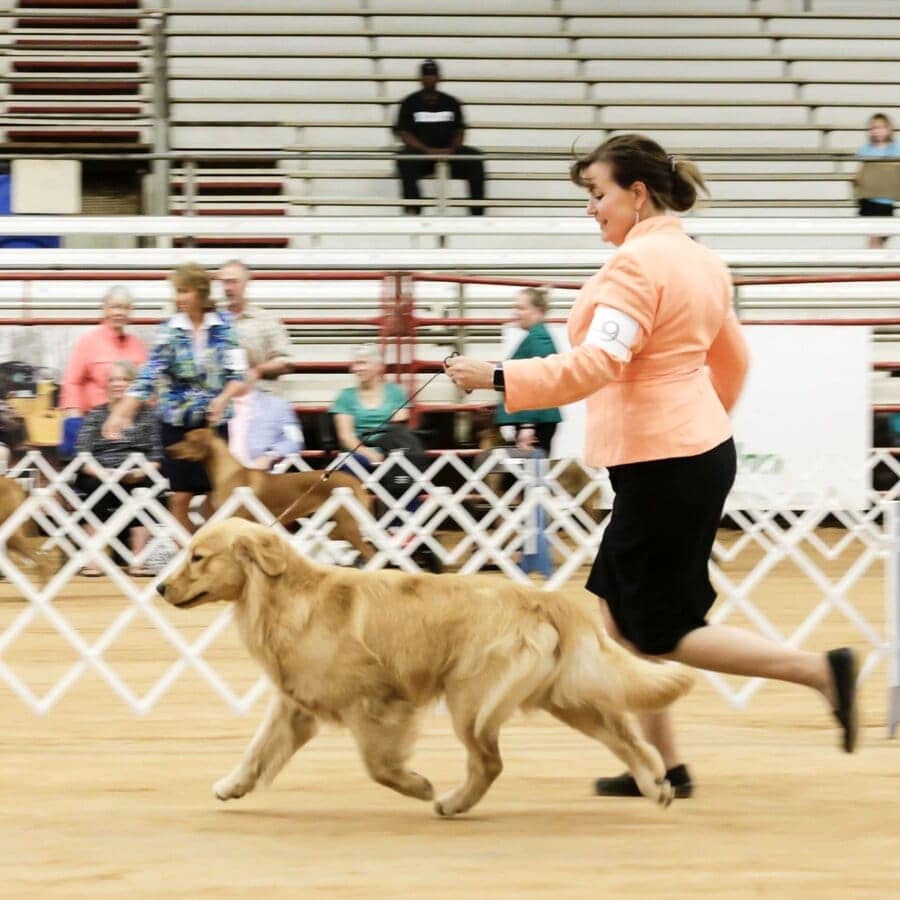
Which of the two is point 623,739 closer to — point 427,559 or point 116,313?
point 427,559

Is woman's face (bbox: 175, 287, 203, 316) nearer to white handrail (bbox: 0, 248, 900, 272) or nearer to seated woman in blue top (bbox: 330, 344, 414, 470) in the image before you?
seated woman in blue top (bbox: 330, 344, 414, 470)

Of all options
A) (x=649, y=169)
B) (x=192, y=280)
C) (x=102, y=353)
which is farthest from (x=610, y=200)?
(x=102, y=353)

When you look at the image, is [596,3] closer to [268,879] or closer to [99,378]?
[99,378]

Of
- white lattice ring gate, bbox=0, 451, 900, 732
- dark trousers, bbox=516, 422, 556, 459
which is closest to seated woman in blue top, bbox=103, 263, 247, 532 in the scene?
white lattice ring gate, bbox=0, 451, 900, 732

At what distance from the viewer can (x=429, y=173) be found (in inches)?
430

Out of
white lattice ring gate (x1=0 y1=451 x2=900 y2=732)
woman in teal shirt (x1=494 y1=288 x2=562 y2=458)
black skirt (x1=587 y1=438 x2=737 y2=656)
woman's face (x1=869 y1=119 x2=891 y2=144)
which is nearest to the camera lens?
black skirt (x1=587 y1=438 x2=737 y2=656)

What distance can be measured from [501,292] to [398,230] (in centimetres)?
96

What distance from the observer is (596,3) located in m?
13.3

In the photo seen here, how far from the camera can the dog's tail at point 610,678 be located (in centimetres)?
335

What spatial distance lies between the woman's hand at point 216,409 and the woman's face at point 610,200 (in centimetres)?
294

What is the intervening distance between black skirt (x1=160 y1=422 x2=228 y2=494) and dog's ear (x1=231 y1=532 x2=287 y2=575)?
2869 mm

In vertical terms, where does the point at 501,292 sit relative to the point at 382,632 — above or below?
above

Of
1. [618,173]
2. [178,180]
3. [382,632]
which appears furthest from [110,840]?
[178,180]

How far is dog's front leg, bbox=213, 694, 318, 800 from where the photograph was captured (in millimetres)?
3484
